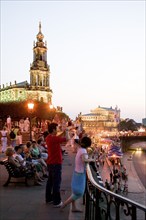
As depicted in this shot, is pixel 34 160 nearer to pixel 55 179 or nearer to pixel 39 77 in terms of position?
pixel 55 179

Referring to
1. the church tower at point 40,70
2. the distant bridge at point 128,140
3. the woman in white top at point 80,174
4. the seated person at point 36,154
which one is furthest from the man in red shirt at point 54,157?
the church tower at point 40,70

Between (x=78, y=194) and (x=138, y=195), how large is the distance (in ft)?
69.6

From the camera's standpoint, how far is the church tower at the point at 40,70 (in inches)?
5039

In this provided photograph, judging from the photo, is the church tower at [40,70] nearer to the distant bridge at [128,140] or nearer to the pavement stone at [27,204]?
the distant bridge at [128,140]

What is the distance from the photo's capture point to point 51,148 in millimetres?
9133

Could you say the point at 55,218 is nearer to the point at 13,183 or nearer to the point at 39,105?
the point at 13,183

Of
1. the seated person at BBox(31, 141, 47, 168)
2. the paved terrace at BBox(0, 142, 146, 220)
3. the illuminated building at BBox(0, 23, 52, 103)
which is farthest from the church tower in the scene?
the paved terrace at BBox(0, 142, 146, 220)

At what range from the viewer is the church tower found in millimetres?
128000

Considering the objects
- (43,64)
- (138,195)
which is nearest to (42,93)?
(43,64)

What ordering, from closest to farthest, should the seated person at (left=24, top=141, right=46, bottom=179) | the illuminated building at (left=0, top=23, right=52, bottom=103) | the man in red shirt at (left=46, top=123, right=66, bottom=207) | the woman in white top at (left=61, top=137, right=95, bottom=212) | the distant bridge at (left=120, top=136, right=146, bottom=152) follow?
the woman in white top at (left=61, top=137, right=95, bottom=212) < the man in red shirt at (left=46, top=123, right=66, bottom=207) < the seated person at (left=24, top=141, right=46, bottom=179) < the distant bridge at (left=120, top=136, right=146, bottom=152) < the illuminated building at (left=0, top=23, right=52, bottom=103)

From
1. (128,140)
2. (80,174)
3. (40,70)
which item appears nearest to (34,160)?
(80,174)

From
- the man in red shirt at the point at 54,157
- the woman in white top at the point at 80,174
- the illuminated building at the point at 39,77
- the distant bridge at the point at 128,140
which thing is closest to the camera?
the woman in white top at the point at 80,174

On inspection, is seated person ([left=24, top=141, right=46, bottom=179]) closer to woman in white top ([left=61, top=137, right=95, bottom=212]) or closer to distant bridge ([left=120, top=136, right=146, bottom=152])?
woman in white top ([left=61, top=137, right=95, bottom=212])

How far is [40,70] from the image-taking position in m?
128
